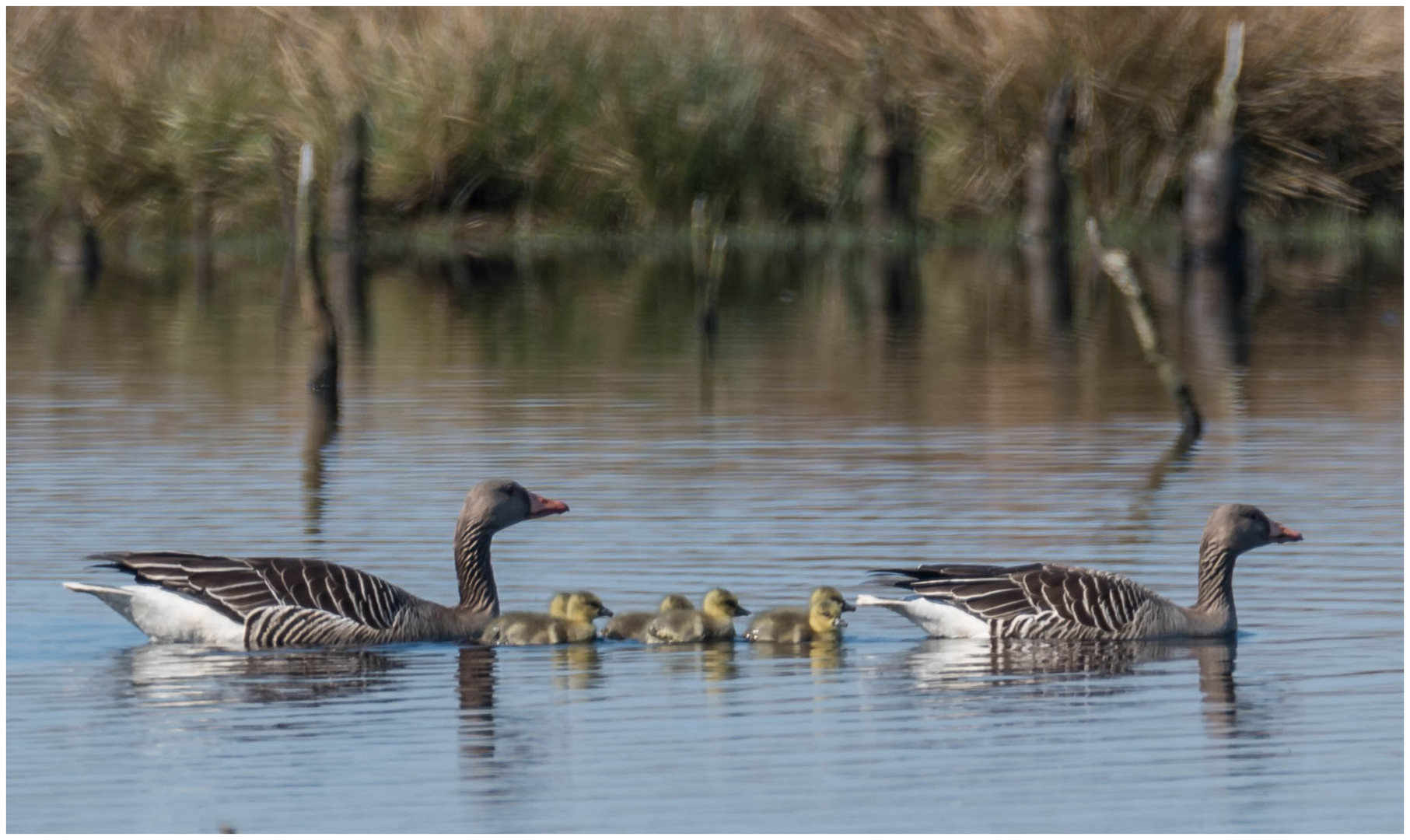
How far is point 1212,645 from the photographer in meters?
11.1

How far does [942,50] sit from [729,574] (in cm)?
2783

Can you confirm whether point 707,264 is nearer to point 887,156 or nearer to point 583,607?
point 583,607

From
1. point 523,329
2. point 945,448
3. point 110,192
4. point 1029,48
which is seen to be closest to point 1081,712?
point 945,448

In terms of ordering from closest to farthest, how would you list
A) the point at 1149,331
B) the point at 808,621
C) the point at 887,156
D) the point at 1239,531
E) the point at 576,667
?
the point at 576,667
the point at 808,621
the point at 1239,531
the point at 1149,331
the point at 887,156

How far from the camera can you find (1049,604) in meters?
11.1

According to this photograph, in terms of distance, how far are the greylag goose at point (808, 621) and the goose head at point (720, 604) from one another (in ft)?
0.43

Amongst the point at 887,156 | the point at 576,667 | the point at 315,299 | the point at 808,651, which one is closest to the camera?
the point at 576,667

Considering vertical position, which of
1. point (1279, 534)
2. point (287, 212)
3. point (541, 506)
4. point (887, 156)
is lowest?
point (1279, 534)

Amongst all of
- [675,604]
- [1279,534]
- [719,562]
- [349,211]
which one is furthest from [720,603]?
[349,211]

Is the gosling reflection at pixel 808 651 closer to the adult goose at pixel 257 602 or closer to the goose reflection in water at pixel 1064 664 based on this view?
the goose reflection in water at pixel 1064 664

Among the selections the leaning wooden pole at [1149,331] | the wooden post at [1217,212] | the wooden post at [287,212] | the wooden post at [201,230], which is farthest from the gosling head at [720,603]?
the wooden post at [201,230]

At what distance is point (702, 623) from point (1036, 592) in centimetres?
139

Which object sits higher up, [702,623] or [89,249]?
[89,249]

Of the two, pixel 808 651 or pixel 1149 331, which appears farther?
pixel 1149 331
